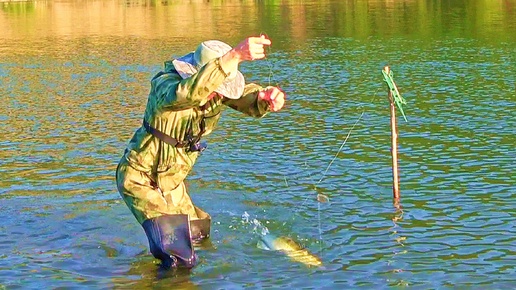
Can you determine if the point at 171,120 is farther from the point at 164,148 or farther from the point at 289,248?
the point at 289,248

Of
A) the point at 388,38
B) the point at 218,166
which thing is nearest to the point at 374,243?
the point at 218,166

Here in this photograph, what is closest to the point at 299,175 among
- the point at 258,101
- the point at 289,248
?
the point at 289,248

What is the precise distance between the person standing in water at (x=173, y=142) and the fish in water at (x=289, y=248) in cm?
126

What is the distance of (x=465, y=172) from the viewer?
16469mm

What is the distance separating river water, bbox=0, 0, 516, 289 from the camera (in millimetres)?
11227

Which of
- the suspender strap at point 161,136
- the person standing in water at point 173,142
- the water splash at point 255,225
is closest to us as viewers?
the person standing in water at point 173,142

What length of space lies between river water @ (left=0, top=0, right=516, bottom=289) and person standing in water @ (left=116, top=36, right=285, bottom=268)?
63cm

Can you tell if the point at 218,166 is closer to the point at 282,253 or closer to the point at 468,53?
the point at 282,253

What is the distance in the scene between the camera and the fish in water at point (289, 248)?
1144 cm

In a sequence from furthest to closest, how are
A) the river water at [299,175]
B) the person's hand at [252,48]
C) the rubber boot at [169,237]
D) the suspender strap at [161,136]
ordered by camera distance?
the river water at [299,175] → the rubber boot at [169,237] → the suspender strap at [161,136] → the person's hand at [252,48]

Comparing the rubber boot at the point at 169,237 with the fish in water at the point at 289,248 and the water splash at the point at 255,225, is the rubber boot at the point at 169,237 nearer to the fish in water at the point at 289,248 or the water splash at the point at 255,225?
the fish in water at the point at 289,248

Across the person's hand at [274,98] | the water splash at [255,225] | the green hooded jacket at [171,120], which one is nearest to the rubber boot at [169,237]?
the green hooded jacket at [171,120]

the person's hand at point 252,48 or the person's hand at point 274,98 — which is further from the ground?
the person's hand at point 252,48

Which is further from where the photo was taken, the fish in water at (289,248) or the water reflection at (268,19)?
the water reflection at (268,19)
